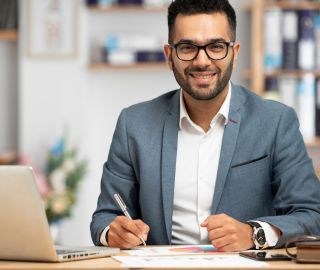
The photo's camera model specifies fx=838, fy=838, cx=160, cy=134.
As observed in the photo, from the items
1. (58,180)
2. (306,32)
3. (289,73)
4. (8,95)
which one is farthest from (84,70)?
(306,32)

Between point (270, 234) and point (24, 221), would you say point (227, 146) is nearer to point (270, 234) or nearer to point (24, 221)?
point (270, 234)

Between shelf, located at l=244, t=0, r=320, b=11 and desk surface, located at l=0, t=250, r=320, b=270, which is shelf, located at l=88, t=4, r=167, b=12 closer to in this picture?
shelf, located at l=244, t=0, r=320, b=11

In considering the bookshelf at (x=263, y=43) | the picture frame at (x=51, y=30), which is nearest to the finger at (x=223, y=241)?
the bookshelf at (x=263, y=43)

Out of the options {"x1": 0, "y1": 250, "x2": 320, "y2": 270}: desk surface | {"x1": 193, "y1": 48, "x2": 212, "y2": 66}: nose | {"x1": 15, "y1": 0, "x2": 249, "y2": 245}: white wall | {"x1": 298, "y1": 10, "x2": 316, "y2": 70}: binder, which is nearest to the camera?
{"x1": 0, "y1": 250, "x2": 320, "y2": 270}: desk surface

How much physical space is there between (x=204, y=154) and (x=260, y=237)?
1.45ft

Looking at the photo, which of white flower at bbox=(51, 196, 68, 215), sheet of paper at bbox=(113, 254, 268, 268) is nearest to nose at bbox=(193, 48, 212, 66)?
sheet of paper at bbox=(113, 254, 268, 268)

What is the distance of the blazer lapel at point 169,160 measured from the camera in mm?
2475

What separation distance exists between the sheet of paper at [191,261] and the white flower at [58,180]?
3239 millimetres

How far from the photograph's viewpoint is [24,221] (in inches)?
76.3

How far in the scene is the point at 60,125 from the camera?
5480mm

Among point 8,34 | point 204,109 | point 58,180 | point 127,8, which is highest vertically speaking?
point 127,8

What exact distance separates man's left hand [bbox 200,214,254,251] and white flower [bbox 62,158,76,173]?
3201 millimetres

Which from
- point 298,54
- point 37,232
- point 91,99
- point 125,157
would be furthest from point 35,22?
point 37,232

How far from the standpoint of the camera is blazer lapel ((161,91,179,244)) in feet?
8.12
